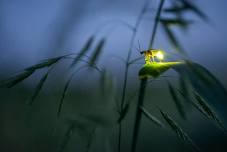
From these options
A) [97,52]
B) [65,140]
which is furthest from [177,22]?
[65,140]

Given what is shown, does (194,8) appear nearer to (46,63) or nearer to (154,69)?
(154,69)

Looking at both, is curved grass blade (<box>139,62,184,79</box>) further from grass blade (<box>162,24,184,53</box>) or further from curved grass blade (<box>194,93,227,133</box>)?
curved grass blade (<box>194,93,227,133</box>)

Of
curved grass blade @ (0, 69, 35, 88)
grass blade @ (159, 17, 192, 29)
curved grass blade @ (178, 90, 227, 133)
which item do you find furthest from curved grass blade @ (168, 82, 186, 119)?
curved grass blade @ (0, 69, 35, 88)

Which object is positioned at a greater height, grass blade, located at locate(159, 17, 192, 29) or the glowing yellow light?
grass blade, located at locate(159, 17, 192, 29)

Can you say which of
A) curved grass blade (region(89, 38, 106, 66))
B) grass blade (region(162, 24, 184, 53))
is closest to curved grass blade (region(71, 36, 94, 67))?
curved grass blade (region(89, 38, 106, 66))

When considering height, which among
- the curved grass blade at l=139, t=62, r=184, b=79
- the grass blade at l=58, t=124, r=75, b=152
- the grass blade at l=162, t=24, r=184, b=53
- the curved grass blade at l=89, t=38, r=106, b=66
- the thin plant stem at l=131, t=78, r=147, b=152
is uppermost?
the grass blade at l=162, t=24, r=184, b=53

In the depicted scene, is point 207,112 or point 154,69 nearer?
point 154,69

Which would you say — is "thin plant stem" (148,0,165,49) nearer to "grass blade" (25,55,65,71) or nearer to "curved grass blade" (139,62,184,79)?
"curved grass blade" (139,62,184,79)

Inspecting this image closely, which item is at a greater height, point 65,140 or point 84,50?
point 84,50

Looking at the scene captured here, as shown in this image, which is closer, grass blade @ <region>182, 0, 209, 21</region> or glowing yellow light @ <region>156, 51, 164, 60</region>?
grass blade @ <region>182, 0, 209, 21</region>

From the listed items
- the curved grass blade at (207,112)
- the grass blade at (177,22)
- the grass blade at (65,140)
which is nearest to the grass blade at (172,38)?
the grass blade at (177,22)

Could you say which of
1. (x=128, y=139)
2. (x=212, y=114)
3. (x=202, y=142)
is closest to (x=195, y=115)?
(x=202, y=142)
